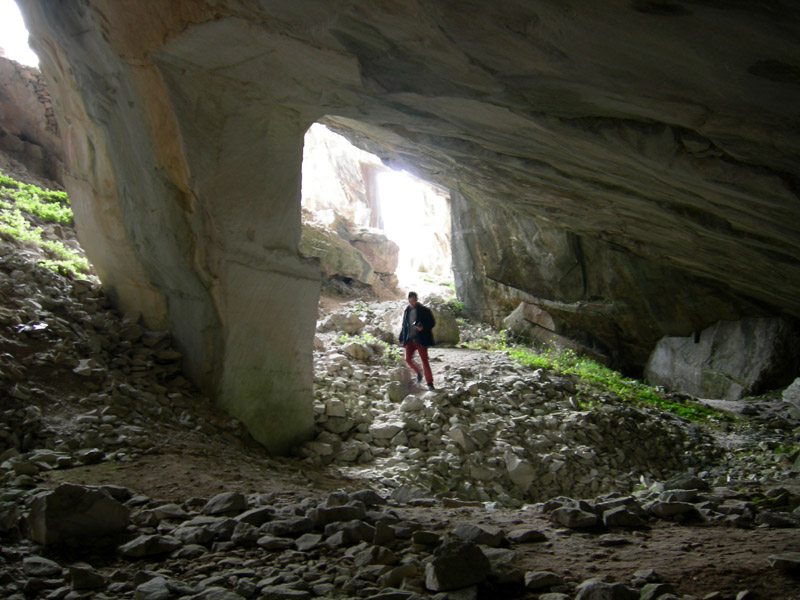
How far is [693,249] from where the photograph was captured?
7.05 m

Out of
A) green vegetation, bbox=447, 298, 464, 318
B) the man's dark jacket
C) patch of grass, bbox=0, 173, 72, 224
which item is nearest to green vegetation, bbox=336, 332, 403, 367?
the man's dark jacket

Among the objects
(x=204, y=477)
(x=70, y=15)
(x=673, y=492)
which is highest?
(x=70, y=15)

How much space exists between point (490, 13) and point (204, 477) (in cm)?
328

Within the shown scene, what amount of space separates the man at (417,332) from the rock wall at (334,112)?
2.17 meters

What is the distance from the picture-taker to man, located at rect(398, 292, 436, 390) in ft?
24.4

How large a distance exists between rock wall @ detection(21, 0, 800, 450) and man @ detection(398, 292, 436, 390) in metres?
2.17

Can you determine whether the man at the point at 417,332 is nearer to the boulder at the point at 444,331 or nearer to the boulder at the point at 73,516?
the boulder at the point at 444,331

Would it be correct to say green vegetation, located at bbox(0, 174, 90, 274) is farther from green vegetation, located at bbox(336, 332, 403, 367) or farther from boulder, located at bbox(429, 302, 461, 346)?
boulder, located at bbox(429, 302, 461, 346)

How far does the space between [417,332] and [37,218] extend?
5.55 m

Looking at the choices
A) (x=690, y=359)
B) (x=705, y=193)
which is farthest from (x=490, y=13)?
(x=690, y=359)

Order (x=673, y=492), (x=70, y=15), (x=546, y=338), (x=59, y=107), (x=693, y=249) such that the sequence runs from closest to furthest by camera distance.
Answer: (x=673, y=492), (x=70, y=15), (x=59, y=107), (x=693, y=249), (x=546, y=338)

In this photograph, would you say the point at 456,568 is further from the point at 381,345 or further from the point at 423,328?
the point at 381,345

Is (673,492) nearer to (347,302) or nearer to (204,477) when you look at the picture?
(204,477)

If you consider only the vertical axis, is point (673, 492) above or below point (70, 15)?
below
